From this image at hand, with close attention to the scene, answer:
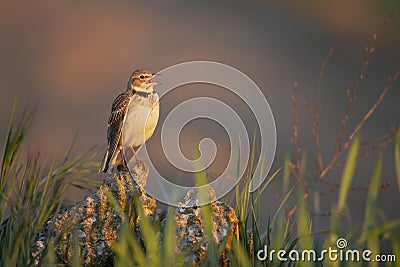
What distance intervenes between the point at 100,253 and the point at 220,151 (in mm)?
5929

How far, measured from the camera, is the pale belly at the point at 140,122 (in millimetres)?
5539

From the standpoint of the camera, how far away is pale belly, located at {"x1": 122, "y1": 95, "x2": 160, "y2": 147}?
5539 mm

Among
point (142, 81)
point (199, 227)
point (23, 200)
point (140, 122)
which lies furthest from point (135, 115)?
point (199, 227)

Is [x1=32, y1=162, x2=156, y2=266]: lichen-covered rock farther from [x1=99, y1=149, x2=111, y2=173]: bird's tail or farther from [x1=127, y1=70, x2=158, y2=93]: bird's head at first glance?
[x1=127, y1=70, x2=158, y2=93]: bird's head

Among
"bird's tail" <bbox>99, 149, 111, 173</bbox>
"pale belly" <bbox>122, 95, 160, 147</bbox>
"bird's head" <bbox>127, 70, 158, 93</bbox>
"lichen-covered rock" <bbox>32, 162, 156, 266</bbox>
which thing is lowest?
"lichen-covered rock" <bbox>32, 162, 156, 266</bbox>

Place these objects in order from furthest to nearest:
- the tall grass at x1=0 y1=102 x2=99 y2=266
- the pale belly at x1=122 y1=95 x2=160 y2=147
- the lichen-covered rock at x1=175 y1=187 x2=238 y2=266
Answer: the pale belly at x1=122 y1=95 x2=160 y2=147, the lichen-covered rock at x1=175 y1=187 x2=238 y2=266, the tall grass at x1=0 y1=102 x2=99 y2=266

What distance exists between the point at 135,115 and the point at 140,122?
8 centimetres

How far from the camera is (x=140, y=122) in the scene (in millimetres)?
5574

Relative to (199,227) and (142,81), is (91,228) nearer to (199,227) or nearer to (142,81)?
(199,227)

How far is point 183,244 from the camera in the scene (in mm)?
3758

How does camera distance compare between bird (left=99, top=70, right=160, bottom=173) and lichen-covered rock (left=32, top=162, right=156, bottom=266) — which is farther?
bird (left=99, top=70, right=160, bottom=173)

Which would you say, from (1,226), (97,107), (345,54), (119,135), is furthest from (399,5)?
(1,226)

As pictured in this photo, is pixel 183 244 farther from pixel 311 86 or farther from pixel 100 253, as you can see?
pixel 311 86

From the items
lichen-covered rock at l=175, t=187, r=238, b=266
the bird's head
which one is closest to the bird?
the bird's head
